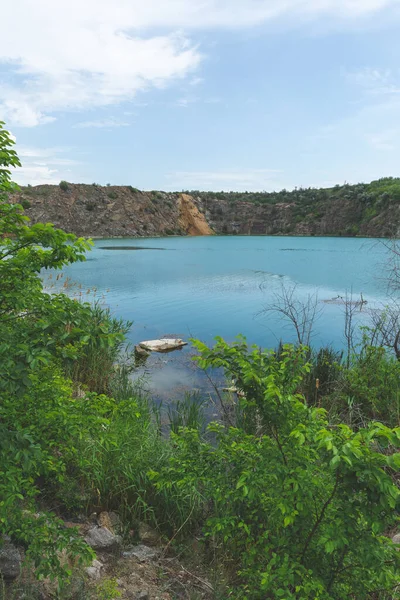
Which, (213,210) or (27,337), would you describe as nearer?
(27,337)

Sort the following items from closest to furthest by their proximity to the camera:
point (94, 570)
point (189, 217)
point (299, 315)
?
point (94, 570), point (299, 315), point (189, 217)

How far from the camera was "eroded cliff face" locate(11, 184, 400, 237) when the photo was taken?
212ft

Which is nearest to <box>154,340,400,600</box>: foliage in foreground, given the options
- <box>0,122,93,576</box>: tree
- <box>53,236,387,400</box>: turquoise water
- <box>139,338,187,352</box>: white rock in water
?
<box>0,122,93,576</box>: tree

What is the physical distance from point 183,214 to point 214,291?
2552 inches

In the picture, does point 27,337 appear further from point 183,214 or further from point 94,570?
point 183,214

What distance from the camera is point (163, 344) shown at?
477 inches

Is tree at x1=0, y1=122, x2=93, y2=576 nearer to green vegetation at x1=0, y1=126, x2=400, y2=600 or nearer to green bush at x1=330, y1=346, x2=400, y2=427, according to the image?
green vegetation at x1=0, y1=126, x2=400, y2=600

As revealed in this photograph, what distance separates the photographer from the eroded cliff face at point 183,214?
212 feet

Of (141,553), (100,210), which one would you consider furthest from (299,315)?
(100,210)

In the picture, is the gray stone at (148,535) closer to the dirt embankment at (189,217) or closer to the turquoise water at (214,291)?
the turquoise water at (214,291)

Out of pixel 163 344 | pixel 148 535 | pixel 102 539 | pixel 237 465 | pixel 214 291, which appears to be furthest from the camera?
pixel 214 291

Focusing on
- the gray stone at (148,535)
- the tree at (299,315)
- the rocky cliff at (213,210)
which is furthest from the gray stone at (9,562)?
the rocky cliff at (213,210)

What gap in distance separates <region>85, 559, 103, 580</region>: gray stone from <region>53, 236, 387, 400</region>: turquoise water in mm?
6029

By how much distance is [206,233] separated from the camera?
8850 cm
